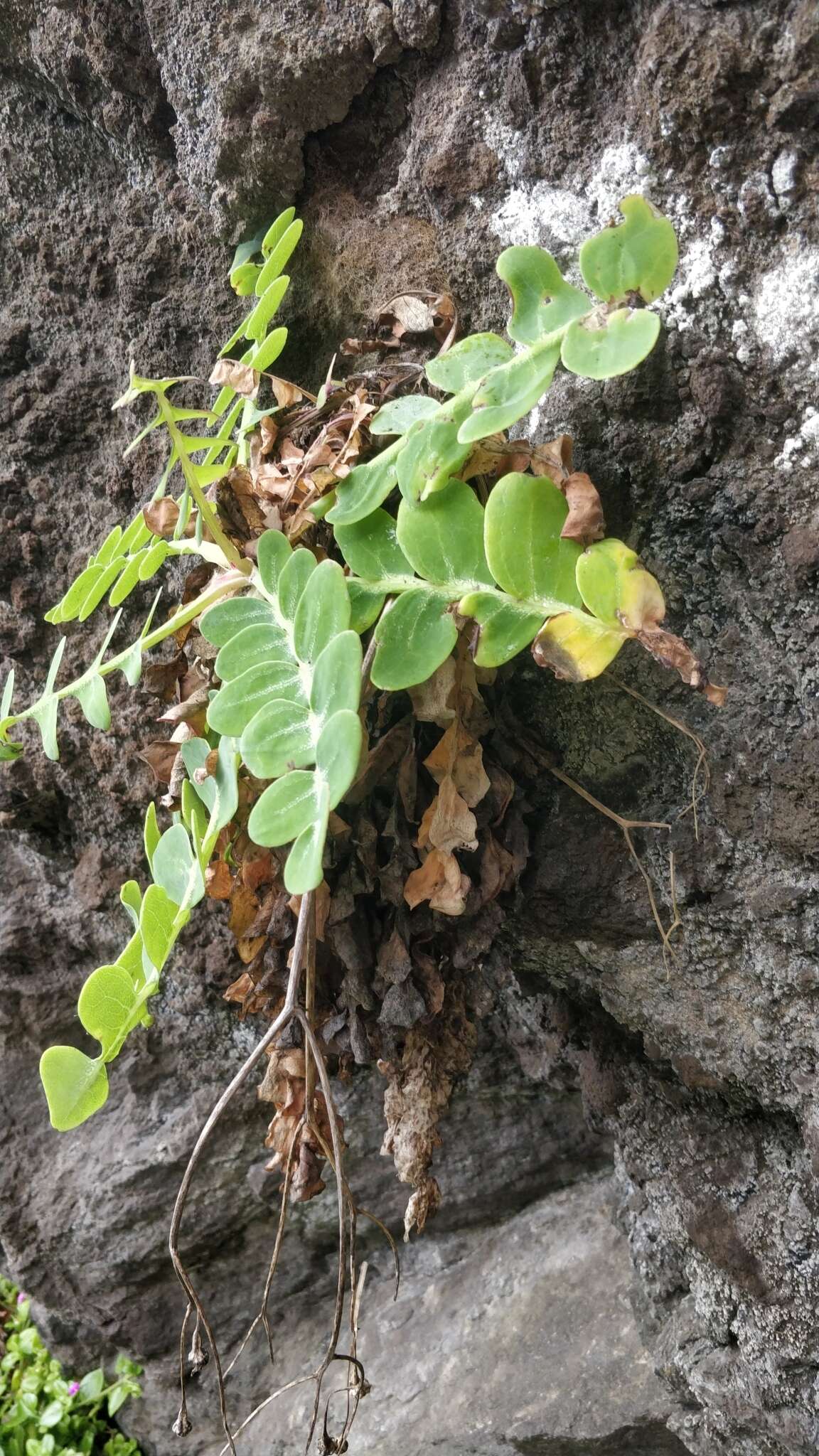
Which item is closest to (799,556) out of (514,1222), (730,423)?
(730,423)

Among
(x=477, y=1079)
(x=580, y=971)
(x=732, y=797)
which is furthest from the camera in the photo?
(x=477, y=1079)

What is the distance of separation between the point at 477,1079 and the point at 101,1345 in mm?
825

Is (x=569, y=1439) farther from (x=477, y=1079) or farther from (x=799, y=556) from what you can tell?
(x=799, y=556)

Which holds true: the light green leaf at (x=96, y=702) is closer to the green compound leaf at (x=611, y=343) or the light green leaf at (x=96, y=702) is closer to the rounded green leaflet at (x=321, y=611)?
the rounded green leaflet at (x=321, y=611)

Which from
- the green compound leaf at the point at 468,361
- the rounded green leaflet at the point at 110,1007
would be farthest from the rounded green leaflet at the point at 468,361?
the rounded green leaflet at the point at 110,1007

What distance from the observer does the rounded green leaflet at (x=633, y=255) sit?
632 millimetres

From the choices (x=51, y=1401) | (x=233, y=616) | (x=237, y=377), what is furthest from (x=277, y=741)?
(x=51, y=1401)

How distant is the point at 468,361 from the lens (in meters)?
0.73

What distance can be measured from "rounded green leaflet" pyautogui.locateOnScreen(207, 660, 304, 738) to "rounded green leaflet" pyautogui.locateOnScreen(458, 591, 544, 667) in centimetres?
13

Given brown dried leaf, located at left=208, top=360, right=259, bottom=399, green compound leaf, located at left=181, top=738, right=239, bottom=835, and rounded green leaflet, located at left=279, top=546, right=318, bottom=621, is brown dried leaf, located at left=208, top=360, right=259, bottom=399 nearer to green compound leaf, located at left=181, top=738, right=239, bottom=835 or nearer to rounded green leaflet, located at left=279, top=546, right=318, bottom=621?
rounded green leaflet, located at left=279, top=546, right=318, bottom=621

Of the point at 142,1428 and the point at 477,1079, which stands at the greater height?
the point at 477,1079

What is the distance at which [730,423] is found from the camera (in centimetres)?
81

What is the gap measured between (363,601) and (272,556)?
3.6 inches

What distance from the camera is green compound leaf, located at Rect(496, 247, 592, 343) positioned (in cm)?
68
